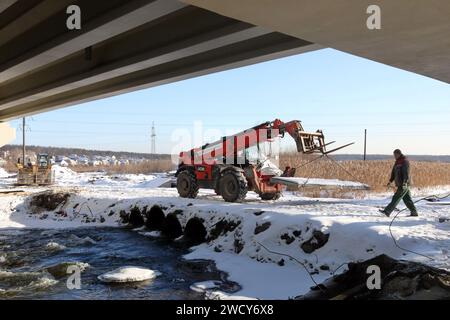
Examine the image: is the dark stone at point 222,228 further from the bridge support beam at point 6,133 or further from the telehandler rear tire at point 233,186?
the bridge support beam at point 6,133

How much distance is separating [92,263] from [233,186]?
235 inches

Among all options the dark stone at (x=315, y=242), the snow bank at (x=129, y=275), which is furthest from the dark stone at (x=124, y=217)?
the dark stone at (x=315, y=242)

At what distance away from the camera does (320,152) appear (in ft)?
45.7

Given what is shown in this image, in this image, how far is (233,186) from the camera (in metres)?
14.4

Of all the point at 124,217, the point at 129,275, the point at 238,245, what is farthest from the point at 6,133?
the point at 129,275

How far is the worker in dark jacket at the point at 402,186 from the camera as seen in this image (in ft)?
34.3

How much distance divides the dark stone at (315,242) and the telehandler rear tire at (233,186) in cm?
547

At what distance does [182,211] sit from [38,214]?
282 inches

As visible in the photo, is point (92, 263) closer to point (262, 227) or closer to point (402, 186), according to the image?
point (262, 227)

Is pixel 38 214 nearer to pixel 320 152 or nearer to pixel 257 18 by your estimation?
pixel 320 152

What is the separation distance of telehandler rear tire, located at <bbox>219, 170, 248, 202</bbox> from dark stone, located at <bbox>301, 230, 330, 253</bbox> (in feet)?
17.9

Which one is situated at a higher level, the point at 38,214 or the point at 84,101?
the point at 84,101

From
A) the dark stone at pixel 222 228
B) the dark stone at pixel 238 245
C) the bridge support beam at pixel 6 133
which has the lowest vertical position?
the dark stone at pixel 238 245
